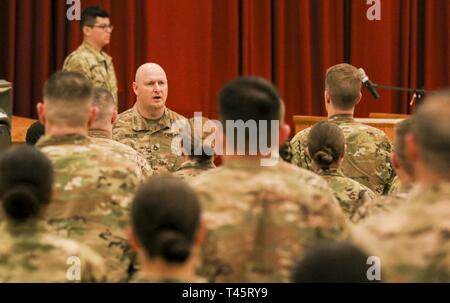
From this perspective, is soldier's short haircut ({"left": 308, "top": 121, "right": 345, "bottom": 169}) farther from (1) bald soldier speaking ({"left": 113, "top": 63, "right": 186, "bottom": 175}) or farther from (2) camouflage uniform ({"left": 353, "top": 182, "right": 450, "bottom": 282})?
(1) bald soldier speaking ({"left": 113, "top": 63, "right": 186, "bottom": 175})

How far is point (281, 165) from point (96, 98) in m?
1.81

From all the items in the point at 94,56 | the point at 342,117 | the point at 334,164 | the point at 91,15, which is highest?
the point at 91,15

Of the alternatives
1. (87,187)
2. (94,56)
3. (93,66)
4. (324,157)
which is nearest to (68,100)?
(87,187)

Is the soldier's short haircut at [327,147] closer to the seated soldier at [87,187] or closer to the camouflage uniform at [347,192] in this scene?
the camouflage uniform at [347,192]

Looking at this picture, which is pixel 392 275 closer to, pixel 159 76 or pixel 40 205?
pixel 40 205

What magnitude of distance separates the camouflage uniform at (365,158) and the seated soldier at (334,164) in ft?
2.84

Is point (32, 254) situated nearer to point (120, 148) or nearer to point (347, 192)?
point (120, 148)

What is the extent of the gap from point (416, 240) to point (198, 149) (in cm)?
184

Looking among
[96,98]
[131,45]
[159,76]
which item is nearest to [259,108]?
[96,98]

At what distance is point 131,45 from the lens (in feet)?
32.2

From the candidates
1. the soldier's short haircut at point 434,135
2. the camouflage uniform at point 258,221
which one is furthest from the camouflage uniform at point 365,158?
the soldier's short haircut at point 434,135

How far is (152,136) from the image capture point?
6168 millimetres

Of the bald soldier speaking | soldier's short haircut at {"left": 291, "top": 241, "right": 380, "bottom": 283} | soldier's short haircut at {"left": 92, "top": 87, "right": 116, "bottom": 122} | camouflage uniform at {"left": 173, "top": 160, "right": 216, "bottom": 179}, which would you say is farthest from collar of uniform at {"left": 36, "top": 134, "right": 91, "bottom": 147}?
the bald soldier speaking

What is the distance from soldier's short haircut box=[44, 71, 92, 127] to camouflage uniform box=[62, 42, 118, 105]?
3.86 meters
